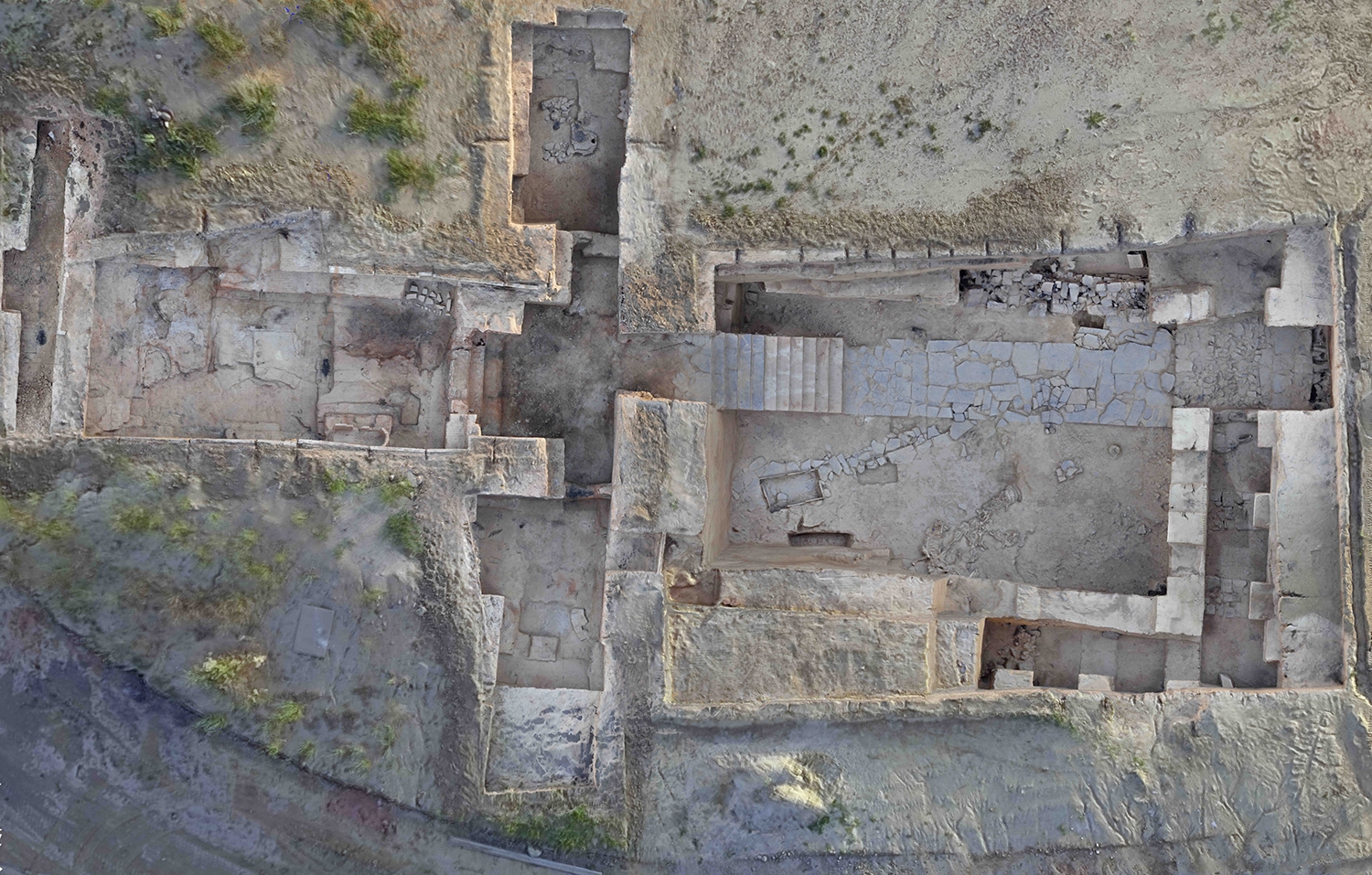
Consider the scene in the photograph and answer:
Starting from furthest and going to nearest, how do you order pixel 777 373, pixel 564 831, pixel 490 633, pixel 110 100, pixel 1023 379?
pixel 1023 379
pixel 777 373
pixel 490 633
pixel 110 100
pixel 564 831

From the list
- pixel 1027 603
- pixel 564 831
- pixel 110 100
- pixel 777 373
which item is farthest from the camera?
pixel 777 373

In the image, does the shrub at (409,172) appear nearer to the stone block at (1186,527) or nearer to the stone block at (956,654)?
the stone block at (956,654)

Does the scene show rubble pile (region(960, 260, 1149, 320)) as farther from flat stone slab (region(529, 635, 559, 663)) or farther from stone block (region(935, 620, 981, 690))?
flat stone slab (region(529, 635, 559, 663))

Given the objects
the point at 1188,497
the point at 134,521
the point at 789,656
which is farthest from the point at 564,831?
the point at 1188,497

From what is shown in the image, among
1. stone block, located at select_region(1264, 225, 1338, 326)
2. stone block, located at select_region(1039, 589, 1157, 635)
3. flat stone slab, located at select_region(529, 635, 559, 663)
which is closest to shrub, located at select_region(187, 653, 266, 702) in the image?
flat stone slab, located at select_region(529, 635, 559, 663)

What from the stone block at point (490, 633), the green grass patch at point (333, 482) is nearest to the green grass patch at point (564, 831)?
the stone block at point (490, 633)

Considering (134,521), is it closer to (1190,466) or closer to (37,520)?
(37,520)
